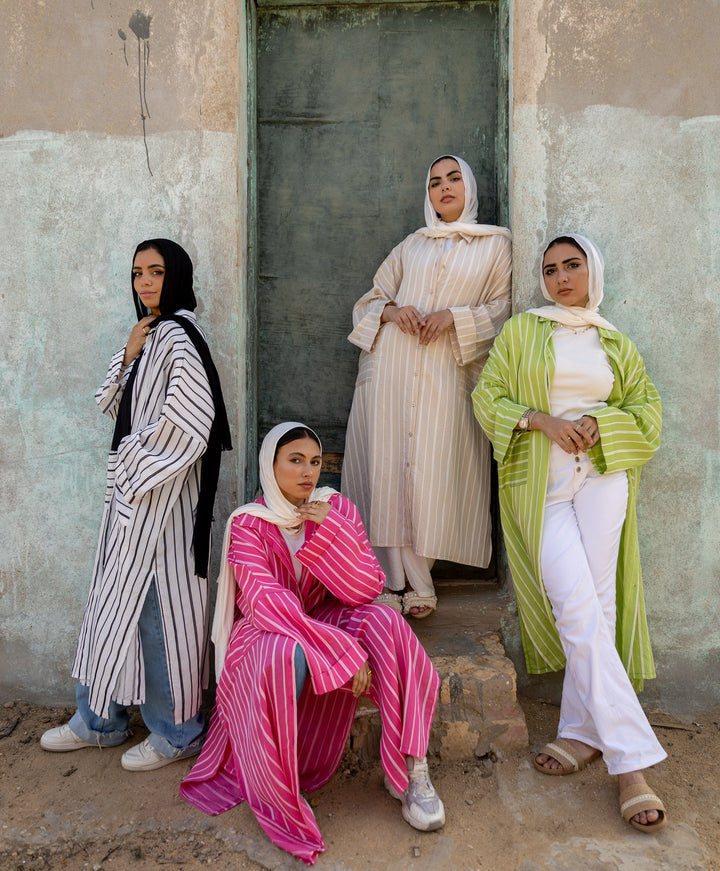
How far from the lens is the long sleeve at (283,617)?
2527mm

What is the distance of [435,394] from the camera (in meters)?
3.46

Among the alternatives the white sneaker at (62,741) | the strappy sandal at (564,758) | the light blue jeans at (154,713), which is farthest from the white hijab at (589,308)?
the white sneaker at (62,741)

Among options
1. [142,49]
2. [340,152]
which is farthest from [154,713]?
[142,49]

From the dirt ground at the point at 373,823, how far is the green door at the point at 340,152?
1.71m

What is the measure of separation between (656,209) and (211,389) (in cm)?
205

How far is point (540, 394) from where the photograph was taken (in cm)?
308

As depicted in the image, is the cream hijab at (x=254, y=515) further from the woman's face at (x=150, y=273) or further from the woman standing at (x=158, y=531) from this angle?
the woman's face at (x=150, y=273)

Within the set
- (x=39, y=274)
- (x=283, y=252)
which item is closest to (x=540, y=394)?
(x=283, y=252)

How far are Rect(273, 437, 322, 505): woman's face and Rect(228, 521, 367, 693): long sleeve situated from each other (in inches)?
7.6

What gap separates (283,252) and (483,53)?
1.35 metres

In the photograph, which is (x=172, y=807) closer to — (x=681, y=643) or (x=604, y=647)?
(x=604, y=647)

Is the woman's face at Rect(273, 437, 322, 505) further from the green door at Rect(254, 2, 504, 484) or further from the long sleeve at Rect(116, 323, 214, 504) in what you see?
the green door at Rect(254, 2, 504, 484)

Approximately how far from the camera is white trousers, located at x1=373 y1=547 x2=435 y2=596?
3.49m

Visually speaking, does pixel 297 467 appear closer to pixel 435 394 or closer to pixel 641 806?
pixel 435 394
